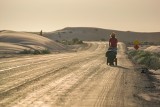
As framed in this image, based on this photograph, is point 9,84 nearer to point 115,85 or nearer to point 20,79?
point 20,79

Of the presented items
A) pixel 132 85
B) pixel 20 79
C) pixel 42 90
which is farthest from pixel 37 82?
pixel 132 85

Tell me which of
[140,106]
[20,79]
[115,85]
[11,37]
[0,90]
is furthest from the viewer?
[11,37]

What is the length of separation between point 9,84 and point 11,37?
56.0 m

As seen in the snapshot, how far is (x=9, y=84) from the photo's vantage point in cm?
1562

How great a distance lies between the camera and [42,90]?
46.6ft

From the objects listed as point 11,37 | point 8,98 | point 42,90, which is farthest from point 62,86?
point 11,37

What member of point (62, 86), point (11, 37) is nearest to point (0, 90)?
point (62, 86)

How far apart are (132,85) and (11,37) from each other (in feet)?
183

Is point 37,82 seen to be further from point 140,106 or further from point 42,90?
point 140,106

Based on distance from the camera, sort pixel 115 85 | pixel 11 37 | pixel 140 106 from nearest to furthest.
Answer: pixel 140 106
pixel 115 85
pixel 11 37

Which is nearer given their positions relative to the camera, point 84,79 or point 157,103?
point 157,103

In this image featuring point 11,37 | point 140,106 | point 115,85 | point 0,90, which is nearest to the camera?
point 140,106

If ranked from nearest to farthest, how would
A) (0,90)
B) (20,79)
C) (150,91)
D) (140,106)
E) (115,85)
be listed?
(140,106)
(0,90)
(150,91)
(115,85)
(20,79)

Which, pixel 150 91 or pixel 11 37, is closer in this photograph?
pixel 150 91
